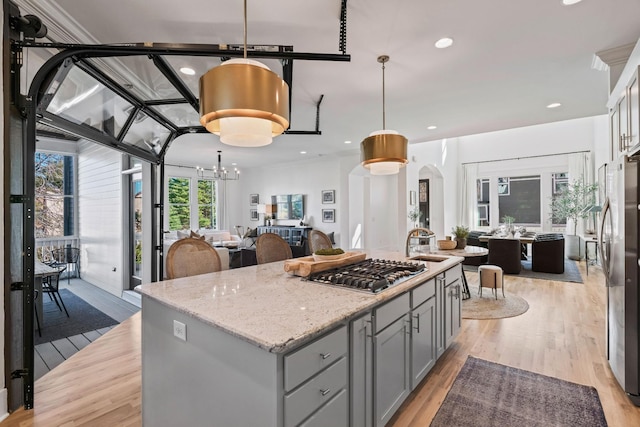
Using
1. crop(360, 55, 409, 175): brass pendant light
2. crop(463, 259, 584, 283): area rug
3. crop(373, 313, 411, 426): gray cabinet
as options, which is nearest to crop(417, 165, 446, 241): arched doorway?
crop(463, 259, 584, 283): area rug

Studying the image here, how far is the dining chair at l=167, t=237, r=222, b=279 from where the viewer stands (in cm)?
231

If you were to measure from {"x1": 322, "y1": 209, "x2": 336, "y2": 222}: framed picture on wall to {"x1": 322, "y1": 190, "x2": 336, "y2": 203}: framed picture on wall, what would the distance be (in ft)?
0.89

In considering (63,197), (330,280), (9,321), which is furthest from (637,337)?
(63,197)

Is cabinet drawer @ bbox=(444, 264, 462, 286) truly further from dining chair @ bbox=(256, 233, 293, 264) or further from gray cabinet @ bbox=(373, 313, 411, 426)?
dining chair @ bbox=(256, 233, 293, 264)

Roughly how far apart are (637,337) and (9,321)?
4.35 m

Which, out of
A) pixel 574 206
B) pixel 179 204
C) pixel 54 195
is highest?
pixel 54 195

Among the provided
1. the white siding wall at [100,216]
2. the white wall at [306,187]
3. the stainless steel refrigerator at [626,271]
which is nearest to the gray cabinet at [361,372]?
the stainless steel refrigerator at [626,271]

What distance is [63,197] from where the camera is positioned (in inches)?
276

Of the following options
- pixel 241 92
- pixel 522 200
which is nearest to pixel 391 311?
pixel 241 92

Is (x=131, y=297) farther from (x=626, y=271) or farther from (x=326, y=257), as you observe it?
(x=626, y=271)

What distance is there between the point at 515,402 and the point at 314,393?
184 cm

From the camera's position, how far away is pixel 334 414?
4.59 feet

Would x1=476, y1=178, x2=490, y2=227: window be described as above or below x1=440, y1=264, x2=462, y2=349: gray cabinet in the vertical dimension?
above

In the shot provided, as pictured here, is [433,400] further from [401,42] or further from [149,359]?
[401,42]
